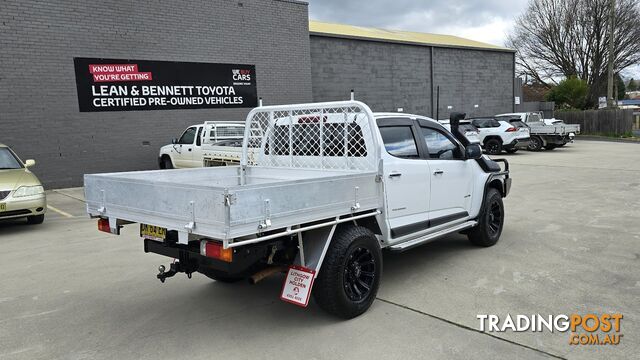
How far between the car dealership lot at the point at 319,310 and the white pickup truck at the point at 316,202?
13.9 inches

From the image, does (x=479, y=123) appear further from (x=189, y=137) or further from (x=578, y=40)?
(x=578, y=40)

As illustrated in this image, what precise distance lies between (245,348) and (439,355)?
4.88 feet

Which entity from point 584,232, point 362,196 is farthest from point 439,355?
point 584,232

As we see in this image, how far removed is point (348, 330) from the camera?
407 cm

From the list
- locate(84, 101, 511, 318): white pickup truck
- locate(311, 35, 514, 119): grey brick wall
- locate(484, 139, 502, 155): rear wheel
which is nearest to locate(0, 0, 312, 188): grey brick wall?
locate(311, 35, 514, 119): grey brick wall

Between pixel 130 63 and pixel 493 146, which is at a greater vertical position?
pixel 130 63

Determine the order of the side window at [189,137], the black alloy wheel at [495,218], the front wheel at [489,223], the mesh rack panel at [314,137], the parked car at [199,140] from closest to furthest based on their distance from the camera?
the mesh rack panel at [314,137] < the front wheel at [489,223] < the black alloy wheel at [495,218] < the parked car at [199,140] < the side window at [189,137]

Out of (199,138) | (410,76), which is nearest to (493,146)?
(410,76)

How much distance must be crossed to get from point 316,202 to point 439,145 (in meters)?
2.54

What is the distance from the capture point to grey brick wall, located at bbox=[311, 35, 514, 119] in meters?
22.0

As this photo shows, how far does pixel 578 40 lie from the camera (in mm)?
40906

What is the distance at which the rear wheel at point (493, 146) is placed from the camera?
2161cm

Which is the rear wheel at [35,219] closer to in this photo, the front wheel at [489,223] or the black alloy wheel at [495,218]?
the front wheel at [489,223]

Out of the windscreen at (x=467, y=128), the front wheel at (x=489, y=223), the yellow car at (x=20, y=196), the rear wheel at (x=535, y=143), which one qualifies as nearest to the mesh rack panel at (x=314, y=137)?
the front wheel at (x=489, y=223)
